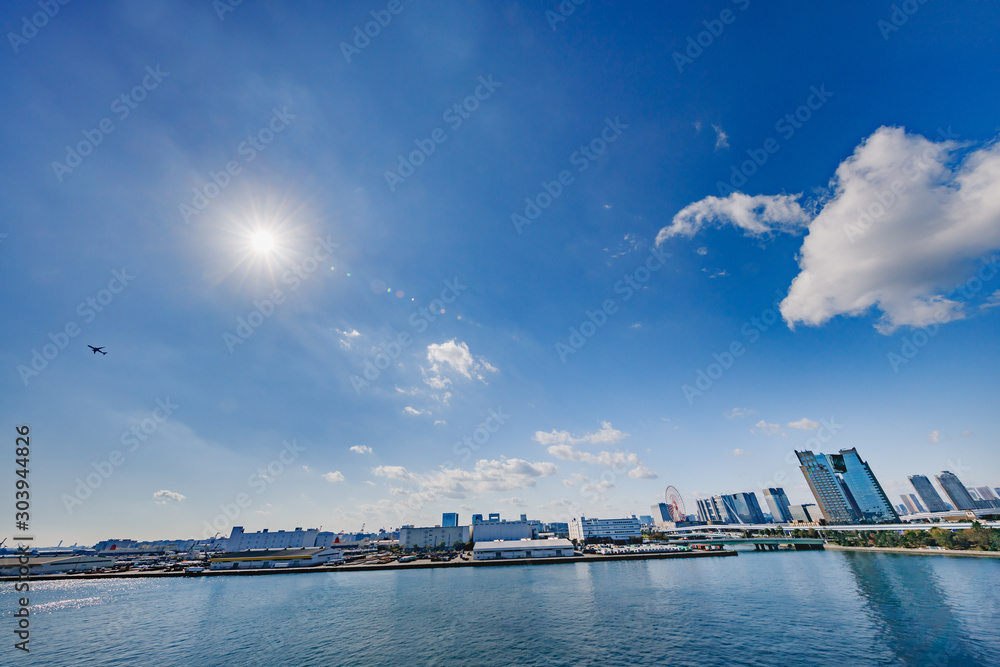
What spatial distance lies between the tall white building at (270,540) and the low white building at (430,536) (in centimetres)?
4989

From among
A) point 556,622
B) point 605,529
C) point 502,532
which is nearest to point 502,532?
point 502,532

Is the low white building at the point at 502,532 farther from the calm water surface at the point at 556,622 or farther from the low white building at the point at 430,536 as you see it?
the calm water surface at the point at 556,622

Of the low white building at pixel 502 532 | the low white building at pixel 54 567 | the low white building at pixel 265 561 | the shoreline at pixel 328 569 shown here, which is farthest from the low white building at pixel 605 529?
the low white building at pixel 54 567

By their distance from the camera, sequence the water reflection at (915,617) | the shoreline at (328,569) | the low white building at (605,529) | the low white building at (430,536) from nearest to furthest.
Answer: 1. the water reflection at (915,617)
2. the shoreline at (328,569)
3. the low white building at (430,536)
4. the low white building at (605,529)

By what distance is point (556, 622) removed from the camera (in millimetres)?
38688

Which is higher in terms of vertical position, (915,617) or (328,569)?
(328,569)

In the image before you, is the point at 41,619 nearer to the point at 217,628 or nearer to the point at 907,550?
the point at 217,628

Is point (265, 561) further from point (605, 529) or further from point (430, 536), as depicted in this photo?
point (605, 529)

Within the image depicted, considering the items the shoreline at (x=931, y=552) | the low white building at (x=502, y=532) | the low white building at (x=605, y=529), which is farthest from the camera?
the low white building at (x=605, y=529)

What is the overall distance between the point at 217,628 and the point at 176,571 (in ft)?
292

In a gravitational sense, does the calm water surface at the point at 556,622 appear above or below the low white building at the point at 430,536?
below

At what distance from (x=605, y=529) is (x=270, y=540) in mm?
165117

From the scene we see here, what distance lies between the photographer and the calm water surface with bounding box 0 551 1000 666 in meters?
30.2

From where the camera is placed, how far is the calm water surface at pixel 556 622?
1187 inches
